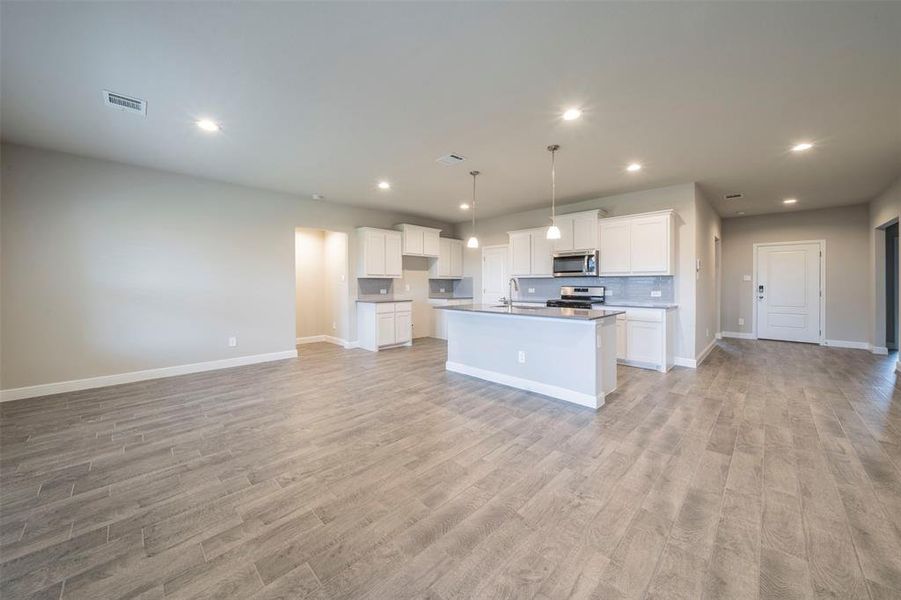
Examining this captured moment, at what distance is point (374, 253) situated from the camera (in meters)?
6.59

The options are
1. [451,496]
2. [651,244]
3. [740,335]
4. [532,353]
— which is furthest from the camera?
[740,335]

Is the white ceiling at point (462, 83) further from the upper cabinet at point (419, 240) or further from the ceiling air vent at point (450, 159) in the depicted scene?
the upper cabinet at point (419, 240)

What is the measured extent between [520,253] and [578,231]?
44.6 inches

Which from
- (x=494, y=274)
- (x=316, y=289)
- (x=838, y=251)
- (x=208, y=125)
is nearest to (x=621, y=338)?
(x=494, y=274)

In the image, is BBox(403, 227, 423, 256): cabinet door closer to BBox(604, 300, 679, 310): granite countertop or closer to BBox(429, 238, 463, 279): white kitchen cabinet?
BBox(429, 238, 463, 279): white kitchen cabinet

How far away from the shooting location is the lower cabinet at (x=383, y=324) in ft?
20.8

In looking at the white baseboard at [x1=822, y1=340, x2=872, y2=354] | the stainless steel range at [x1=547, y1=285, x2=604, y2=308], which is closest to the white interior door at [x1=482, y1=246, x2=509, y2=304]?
the stainless steel range at [x1=547, y1=285, x2=604, y2=308]

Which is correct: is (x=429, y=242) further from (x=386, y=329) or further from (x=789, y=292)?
(x=789, y=292)

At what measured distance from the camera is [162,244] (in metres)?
4.55

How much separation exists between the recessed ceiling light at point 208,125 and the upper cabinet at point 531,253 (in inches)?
188

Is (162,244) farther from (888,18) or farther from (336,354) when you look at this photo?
(888,18)

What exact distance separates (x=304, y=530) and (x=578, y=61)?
10.7ft

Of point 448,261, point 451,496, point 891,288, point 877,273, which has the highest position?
Result: point 448,261

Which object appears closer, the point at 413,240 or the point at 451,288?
the point at 413,240
